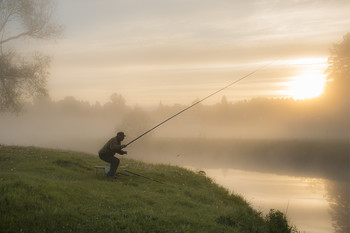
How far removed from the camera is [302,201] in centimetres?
3178

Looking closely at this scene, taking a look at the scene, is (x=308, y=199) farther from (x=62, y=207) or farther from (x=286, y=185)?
(x=62, y=207)

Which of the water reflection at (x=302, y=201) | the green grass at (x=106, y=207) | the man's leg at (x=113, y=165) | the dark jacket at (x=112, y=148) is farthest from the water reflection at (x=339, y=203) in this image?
the dark jacket at (x=112, y=148)

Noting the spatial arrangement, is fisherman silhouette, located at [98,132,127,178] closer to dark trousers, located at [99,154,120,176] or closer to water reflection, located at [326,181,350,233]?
dark trousers, located at [99,154,120,176]

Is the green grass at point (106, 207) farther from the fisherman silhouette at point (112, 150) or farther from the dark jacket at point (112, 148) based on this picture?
the dark jacket at point (112, 148)

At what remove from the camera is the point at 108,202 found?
12.7 metres

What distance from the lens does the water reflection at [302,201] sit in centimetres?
2419

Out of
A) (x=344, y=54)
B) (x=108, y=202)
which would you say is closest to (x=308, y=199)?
(x=108, y=202)

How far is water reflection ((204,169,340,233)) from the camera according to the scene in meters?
24.2

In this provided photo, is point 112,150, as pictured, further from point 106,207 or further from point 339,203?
point 339,203

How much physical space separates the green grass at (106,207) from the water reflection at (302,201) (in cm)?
803

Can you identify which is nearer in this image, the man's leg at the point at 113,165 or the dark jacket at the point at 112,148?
the dark jacket at the point at 112,148

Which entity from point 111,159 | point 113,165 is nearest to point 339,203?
point 113,165

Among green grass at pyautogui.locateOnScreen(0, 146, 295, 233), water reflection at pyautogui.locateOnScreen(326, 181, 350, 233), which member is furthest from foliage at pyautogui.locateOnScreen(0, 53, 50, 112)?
water reflection at pyautogui.locateOnScreen(326, 181, 350, 233)

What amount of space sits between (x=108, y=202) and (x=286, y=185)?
3461 centimetres
